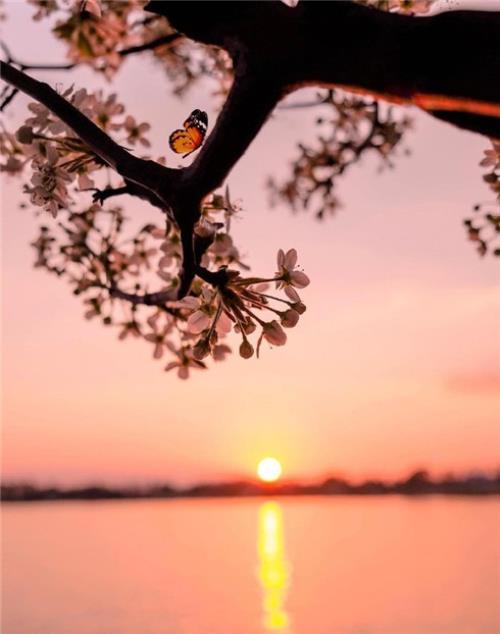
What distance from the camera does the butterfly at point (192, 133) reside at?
2.56m

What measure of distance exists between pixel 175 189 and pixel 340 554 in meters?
34.0

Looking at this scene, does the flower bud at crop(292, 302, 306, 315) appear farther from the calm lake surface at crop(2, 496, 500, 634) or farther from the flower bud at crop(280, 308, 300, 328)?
the calm lake surface at crop(2, 496, 500, 634)

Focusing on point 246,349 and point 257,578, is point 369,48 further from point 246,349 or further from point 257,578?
point 257,578

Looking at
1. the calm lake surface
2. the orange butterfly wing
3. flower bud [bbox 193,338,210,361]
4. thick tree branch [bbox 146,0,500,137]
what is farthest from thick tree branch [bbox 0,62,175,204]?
the calm lake surface

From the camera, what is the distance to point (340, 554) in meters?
34.7

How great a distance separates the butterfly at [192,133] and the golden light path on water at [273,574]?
47.2 feet

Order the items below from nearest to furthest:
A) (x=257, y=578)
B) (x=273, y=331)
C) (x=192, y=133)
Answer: (x=192, y=133)
(x=273, y=331)
(x=257, y=578)

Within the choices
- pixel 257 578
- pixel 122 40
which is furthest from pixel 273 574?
pixel 122 40

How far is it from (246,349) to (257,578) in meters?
22.9

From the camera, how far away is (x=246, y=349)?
2.70 meters

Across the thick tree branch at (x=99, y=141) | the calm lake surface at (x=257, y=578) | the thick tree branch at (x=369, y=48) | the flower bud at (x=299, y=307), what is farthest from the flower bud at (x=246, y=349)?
the calm lake surface at (x=257, y=578)

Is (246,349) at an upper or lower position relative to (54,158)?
lower

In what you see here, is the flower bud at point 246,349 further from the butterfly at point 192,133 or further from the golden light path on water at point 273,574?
the golden light path on water at point 273,574

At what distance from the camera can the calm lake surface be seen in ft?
55.6
